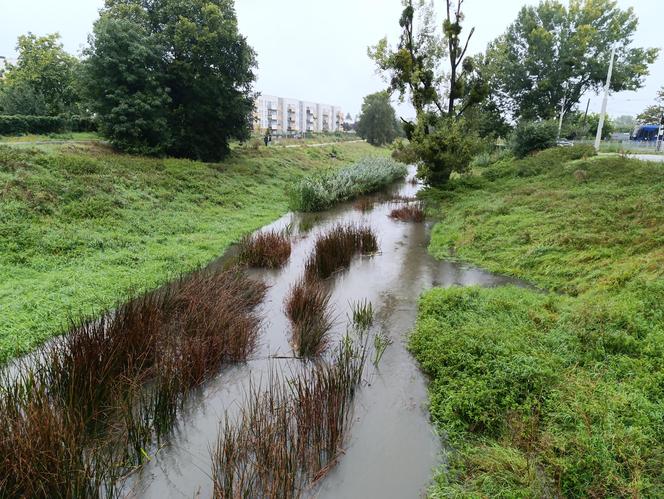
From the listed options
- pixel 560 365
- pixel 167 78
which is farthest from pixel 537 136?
pixel 560 365

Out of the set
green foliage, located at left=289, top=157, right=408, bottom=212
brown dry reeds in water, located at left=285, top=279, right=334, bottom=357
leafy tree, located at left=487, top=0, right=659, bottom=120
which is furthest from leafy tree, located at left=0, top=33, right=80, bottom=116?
leafy tree, located at left=487, top=0, right=659, bottom=120

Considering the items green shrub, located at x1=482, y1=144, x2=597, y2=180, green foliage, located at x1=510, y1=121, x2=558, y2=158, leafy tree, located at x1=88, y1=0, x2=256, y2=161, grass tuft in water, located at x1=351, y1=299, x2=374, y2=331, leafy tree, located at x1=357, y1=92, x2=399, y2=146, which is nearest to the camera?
grass tuft in water, located at x1=351, y1=299, x2=374, y2=331

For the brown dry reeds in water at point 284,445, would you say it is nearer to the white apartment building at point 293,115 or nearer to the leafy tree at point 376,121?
the leafy tree at point 376,121

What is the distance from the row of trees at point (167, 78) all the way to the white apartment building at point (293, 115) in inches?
2429

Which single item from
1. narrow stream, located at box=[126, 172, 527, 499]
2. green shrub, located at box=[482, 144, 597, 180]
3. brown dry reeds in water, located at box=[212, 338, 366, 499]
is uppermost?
green shrub, located at box=[482, 144, 597, 180]

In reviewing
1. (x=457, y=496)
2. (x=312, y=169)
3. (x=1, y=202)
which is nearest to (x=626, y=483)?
(x=457, y=496)

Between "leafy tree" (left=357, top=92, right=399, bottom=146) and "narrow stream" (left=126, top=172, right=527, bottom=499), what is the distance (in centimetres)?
5616

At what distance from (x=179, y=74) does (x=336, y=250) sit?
14.6 meters

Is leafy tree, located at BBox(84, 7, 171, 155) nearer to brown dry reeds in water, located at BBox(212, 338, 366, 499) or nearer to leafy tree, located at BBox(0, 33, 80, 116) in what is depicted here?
leafy tree, located at BBox(0, 33, 80, 116)

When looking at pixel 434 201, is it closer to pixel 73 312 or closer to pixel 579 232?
pixel 579 232

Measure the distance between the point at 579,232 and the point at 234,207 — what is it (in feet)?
36.1

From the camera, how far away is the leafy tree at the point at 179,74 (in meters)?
15.5

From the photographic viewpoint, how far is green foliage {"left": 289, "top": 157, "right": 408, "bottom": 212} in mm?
15023

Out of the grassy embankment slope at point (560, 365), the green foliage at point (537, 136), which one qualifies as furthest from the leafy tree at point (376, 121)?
the grassy embankment slope at point (560, 365)
